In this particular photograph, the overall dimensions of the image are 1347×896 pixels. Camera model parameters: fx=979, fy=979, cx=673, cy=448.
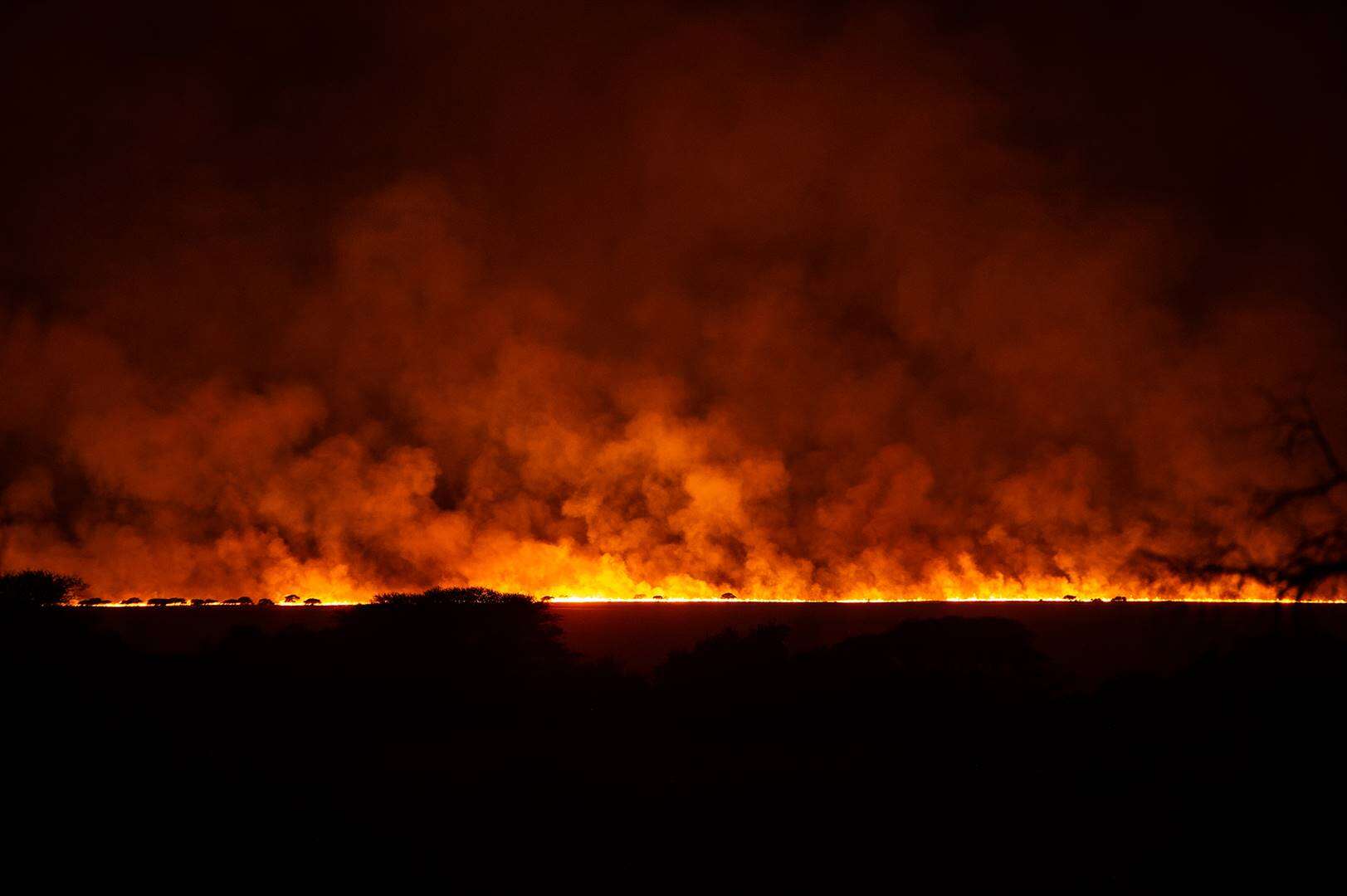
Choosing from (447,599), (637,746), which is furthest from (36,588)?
(637,746)

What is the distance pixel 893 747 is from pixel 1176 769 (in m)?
5.66

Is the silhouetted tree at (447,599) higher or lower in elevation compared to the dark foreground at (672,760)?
higher

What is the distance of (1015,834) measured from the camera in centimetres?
1555

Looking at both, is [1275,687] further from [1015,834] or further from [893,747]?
[893,747]

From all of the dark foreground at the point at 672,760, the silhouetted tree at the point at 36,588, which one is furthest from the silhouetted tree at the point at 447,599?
the silhouetted tree at the point at 36,588

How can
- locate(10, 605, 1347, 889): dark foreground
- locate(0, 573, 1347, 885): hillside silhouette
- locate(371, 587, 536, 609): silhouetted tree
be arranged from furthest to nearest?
locate(371, 587, 536, 609): silhouetted tree, locate(0, 573, 1347, 885): hillside silhouette, locate(10, 605, 1347, 889): dark foreground

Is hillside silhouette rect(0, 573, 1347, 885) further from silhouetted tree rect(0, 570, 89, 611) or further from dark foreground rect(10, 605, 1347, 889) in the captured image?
silhouetted tree rect(0, 570, 89, 611)

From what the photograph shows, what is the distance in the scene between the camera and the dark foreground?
13430 millimetres

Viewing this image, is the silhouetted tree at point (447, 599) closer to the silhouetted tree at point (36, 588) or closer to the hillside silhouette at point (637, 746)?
the hillside silhouette at point (637, 746)

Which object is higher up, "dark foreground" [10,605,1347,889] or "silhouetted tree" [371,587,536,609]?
"silhouetted tree" [371,587,536,609]

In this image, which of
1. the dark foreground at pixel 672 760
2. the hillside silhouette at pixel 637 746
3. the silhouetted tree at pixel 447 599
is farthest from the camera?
the silhouetted tree at pixel 447 599

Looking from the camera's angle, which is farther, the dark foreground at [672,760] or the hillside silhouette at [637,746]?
the hillside silhouette at [637,746]

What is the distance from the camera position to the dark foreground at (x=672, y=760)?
13.4 metres

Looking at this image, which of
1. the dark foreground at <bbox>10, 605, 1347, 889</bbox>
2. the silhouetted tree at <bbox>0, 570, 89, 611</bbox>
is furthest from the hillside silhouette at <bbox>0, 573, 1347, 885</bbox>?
the silhouetted tree at <bbox>0, 570, 89, 611</bbox>
